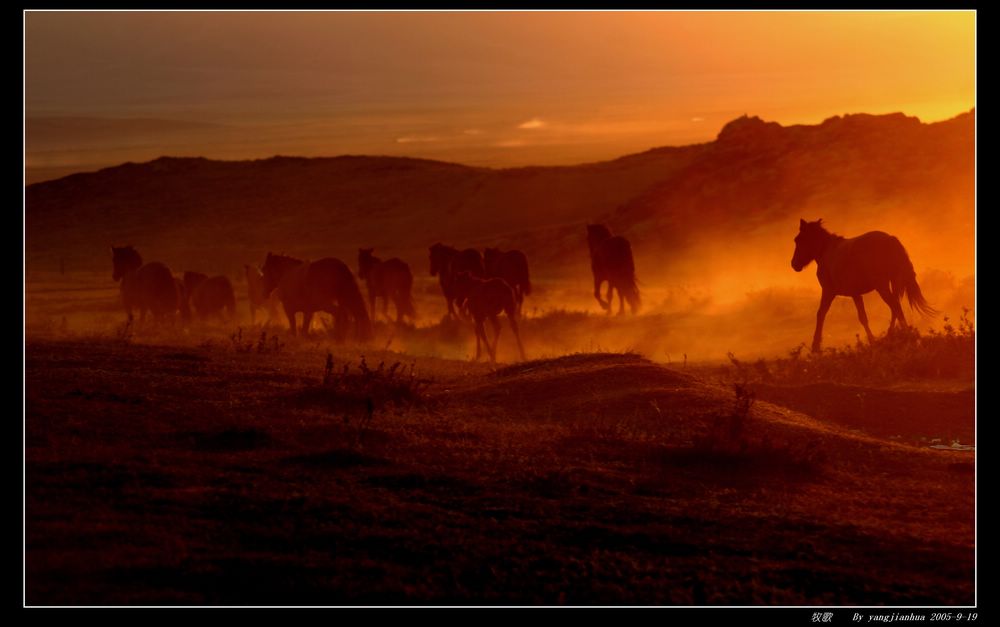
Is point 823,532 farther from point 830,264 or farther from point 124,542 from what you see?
point 830,264

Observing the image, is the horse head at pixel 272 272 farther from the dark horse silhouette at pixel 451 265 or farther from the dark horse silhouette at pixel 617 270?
the dark horse silhouette at pixel 617 270

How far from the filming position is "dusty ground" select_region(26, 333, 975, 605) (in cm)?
629

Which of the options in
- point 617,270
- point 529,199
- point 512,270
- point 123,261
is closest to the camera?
point 512,270

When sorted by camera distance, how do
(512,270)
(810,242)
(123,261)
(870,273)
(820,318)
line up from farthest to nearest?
(123,261) → (512,270) → (810,242) → (820,318) → (870,273)

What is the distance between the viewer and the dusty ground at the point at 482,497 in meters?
6.29

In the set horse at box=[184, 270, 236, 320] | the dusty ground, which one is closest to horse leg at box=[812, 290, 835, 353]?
the dusty ground

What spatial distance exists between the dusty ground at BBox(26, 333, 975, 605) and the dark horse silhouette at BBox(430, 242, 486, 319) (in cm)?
1332

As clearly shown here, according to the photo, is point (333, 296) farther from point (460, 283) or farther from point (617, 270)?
point (617, 270)

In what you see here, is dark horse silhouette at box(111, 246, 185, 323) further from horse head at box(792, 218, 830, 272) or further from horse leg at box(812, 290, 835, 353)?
horse leg at box(812, 290, 835, 353)

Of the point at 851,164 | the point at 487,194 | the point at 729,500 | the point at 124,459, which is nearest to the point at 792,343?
the point at 729,500

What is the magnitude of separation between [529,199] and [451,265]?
52925mm

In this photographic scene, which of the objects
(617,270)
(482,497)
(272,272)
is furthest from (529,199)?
(482,497)

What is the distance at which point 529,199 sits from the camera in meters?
A: 79.4

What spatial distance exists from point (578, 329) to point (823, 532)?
17.5m
